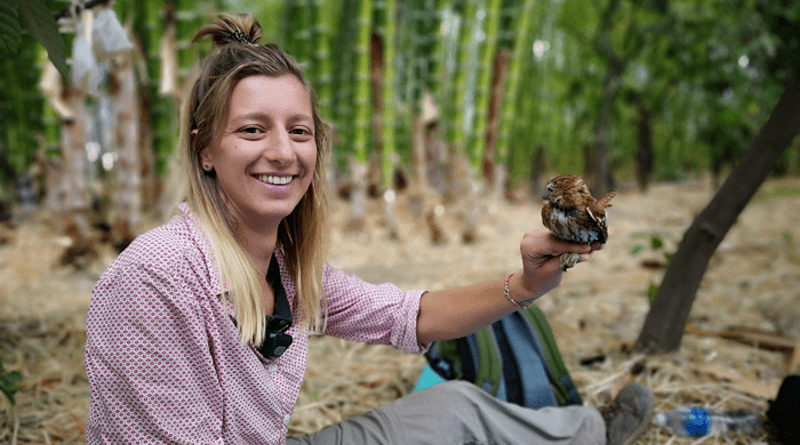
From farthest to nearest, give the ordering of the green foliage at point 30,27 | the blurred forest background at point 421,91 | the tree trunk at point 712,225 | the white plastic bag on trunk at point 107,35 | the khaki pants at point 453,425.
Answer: the blurred forest background at point 421,91 < the tree trunk at point 712,225 < the white plastic bag on trunk at point 107,35 < the khaki pants at point 453,425 < the green foliage at point 30,27

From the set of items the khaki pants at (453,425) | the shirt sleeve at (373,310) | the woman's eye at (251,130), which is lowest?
the khaki pants at (453,425)

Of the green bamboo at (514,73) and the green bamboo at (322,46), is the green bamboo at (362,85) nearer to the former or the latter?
the green bamboo at (322,46)

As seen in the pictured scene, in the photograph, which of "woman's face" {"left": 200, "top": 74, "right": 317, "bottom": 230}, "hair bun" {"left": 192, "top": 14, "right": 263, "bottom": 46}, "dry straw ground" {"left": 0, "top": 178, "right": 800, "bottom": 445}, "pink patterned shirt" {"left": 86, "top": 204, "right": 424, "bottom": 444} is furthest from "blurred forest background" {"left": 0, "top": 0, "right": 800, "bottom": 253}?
"pink patterned shirt" {"left": 86, "top": 204, "right": 424, "bottom": 444}

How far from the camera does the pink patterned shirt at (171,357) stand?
91 centimetres

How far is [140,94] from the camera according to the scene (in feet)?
14.4

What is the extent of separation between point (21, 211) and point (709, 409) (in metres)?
4.94

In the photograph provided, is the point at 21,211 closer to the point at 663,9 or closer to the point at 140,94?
the point at 140,94

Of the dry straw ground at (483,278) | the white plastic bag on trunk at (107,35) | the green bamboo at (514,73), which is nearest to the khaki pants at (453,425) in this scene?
the dry straw ground at (483,278)

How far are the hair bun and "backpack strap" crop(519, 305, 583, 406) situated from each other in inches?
42.8

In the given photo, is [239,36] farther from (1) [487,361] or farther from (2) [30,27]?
(1) [487,361]

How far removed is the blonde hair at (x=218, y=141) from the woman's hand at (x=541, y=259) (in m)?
0.45

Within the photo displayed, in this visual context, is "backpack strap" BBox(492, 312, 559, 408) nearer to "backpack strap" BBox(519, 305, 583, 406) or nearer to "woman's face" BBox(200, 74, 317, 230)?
"backpack strap" BBox(519, 305, 583, 406)

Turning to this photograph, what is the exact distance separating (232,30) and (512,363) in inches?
46.6

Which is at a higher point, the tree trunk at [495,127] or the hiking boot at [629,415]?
the tree trunk at [495,127]
